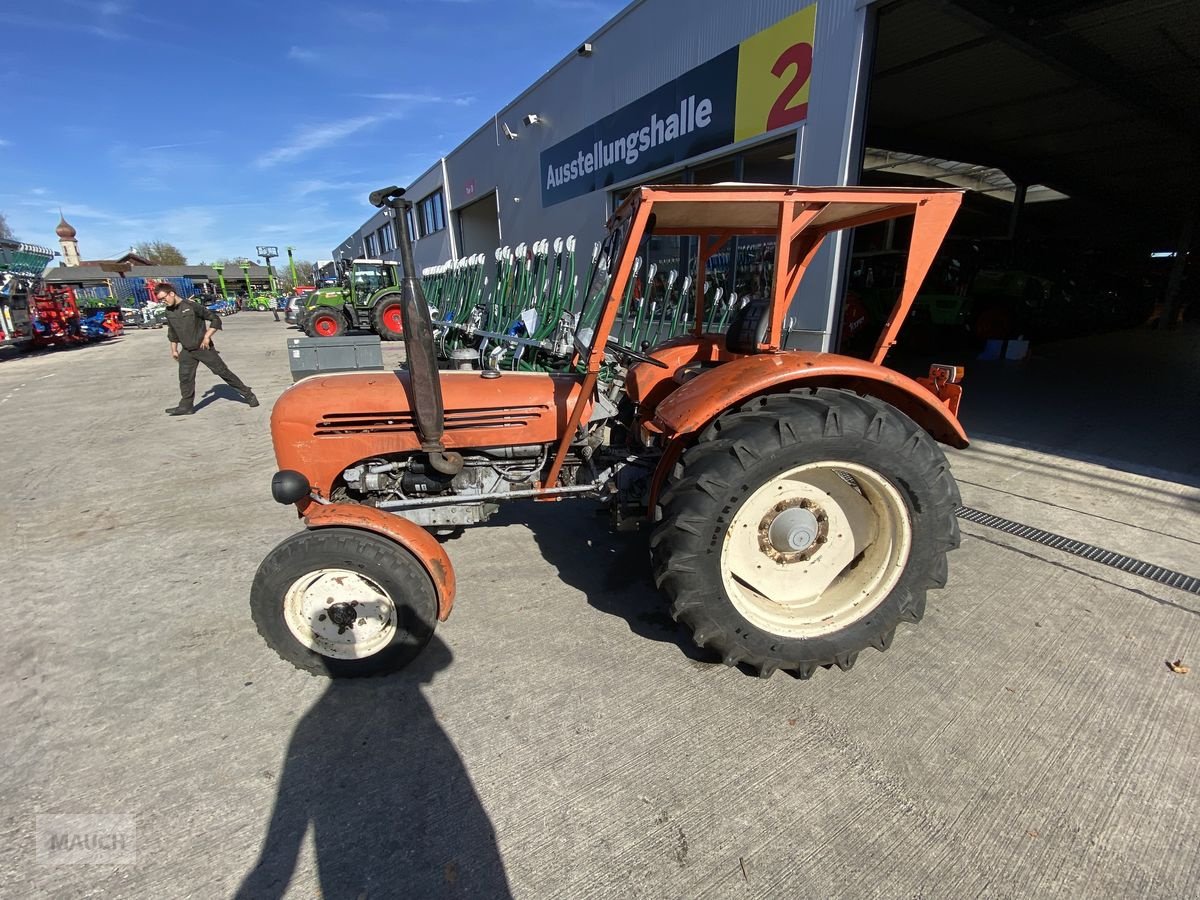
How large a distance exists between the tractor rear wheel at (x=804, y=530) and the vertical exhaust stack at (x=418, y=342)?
1.01m

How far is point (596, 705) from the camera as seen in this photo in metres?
1.96

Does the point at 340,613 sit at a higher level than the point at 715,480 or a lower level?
lower

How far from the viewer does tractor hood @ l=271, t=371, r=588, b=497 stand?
94.6 inches

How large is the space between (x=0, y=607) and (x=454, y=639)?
231 cm

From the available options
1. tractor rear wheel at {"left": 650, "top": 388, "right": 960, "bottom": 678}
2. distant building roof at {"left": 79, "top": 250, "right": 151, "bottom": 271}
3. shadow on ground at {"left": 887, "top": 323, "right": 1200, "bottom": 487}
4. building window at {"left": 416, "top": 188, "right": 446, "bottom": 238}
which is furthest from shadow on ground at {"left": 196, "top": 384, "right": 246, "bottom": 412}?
distant building roof at {"left": 79, "top": 250, "right": 151, "bottom": 271}

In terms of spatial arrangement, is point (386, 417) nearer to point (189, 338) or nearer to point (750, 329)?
point (750, 329)

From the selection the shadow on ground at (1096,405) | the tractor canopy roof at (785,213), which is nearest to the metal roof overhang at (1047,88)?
the shadow on ground at (1096,405)

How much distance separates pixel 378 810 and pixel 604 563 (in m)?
1.59

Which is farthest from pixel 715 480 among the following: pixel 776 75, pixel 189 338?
pixel 189 338

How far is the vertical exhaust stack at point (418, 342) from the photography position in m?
1.98

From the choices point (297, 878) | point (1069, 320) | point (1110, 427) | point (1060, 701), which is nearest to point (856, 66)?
point (1110, 427)

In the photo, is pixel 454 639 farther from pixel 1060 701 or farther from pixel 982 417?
pixel 982 417

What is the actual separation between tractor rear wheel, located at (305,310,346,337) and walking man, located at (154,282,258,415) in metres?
8.84

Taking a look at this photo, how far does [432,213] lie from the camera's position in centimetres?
2072
